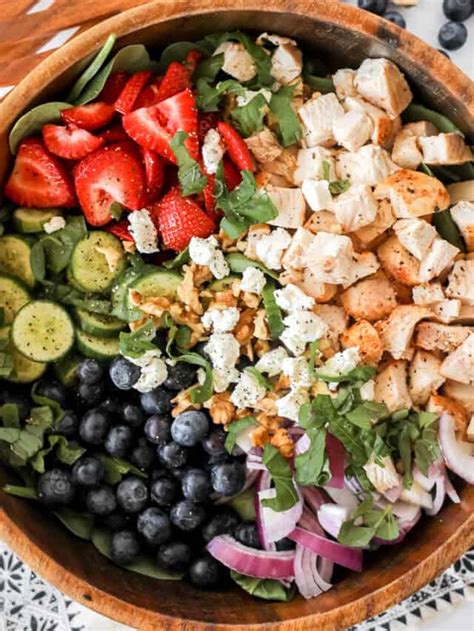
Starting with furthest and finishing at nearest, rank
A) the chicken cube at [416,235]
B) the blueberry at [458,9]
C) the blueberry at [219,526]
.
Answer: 1. the blueberry at [458,9]
2. the blueberry at [219,526]
3. the chicken cube at [416,235]

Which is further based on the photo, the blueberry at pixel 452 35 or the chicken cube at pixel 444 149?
the blueberry at pixel 452 35

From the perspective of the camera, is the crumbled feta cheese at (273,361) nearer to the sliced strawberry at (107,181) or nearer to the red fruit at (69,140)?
the sliced strawberry at (107,181)

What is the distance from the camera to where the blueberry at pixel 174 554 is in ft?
8.20

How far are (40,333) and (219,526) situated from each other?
2.32 feet

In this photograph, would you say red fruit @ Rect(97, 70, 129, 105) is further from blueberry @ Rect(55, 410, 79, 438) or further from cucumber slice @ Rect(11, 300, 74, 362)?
blueberry @ Rect(55, 410, 79, 438)

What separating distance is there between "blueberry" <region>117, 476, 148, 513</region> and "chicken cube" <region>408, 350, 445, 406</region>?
767 mm

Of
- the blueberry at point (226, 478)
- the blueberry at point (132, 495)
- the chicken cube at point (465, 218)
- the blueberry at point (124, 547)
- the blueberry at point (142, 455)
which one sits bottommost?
the blueberry at point (124, 547)

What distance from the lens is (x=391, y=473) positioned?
2467mm

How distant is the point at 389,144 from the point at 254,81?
0.41 m

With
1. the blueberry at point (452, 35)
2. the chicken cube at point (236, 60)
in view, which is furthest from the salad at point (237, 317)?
the blueberry at point (452, 35)

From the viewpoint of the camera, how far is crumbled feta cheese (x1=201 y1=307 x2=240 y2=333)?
246 centimetres

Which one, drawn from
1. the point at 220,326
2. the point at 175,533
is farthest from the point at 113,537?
the point at 220,326

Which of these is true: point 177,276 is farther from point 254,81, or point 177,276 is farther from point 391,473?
point 391,473

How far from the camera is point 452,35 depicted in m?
2.84
